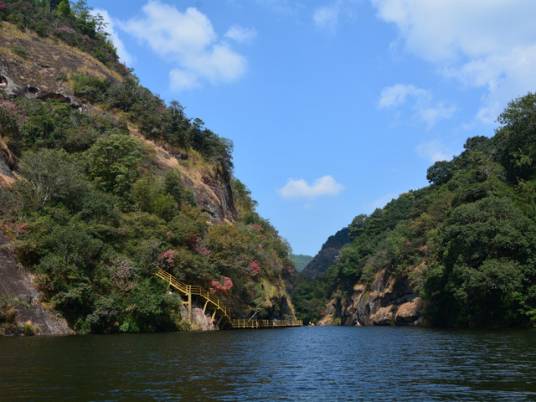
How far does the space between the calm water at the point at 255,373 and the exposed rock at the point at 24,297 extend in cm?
705

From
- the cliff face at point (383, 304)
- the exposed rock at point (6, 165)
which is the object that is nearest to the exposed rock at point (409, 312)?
the cliff face at point (383, 304)

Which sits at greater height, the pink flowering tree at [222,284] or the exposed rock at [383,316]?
the pink flowering tree at [222,284]

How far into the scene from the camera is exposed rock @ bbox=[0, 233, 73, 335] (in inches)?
1585

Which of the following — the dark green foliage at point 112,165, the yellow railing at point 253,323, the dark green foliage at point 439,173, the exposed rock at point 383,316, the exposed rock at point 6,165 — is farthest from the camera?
the dark green foliage at point 439,173

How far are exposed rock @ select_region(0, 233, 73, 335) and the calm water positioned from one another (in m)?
7.05

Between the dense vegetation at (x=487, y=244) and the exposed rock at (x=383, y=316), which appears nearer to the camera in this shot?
the dense vegetation at (x=487, y=244)

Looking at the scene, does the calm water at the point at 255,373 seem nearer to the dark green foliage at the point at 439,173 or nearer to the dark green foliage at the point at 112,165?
the dark green foliage at the point at 112,165

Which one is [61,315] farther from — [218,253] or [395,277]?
[395,277]

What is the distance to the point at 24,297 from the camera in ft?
135

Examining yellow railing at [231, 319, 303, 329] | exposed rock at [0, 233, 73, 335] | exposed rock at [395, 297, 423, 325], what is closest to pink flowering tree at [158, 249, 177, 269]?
exposed rock at [0, 233, 73, 335]

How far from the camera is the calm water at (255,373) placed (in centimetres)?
1734

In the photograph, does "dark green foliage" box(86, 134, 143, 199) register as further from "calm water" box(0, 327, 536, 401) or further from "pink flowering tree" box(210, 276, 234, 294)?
"calm water" box(0, 327, 536, 401)

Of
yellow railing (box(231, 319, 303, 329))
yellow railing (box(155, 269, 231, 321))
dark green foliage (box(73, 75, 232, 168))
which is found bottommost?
yellow railing (box(231, 319, 303, 329))

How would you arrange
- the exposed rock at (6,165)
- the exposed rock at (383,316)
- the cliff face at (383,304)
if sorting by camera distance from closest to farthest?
the exposed rock at (6,165), the cliff face at (383,304), the exposed rock at (383,316)
